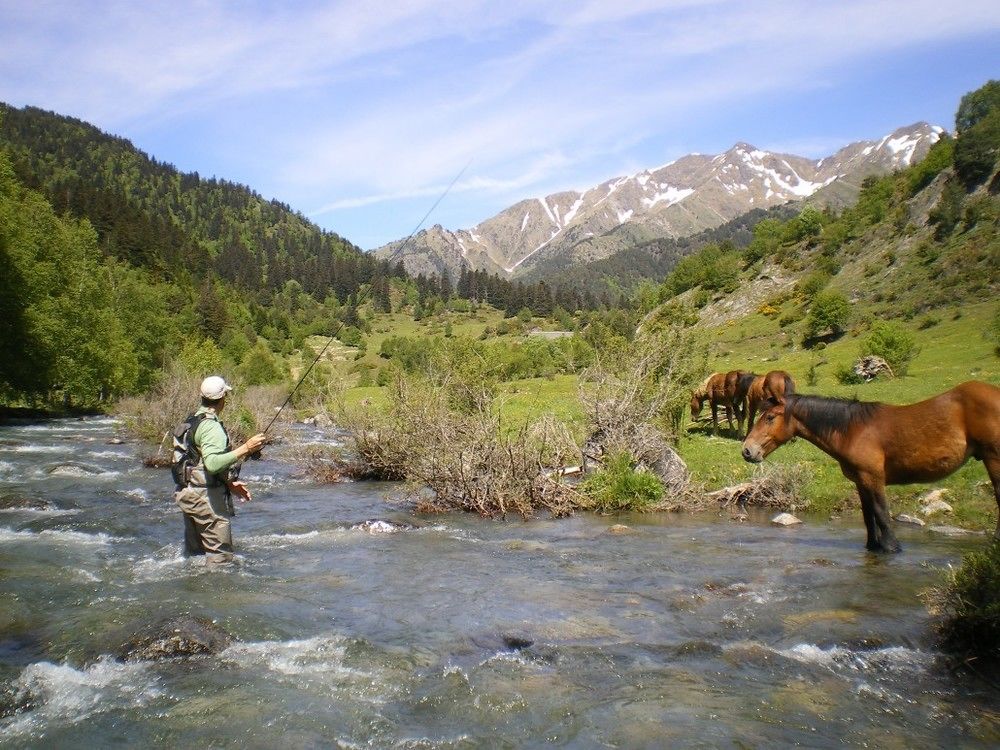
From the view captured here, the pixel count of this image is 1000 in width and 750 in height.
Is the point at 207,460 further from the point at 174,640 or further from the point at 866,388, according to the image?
the point at 866,388

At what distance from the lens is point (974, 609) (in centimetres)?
626

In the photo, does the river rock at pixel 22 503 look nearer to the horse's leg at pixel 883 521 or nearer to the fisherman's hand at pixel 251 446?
the fisherman's hand at pixel 251 446

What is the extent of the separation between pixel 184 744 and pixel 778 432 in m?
8.56

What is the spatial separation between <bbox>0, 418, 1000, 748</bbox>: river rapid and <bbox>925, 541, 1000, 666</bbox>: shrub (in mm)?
306

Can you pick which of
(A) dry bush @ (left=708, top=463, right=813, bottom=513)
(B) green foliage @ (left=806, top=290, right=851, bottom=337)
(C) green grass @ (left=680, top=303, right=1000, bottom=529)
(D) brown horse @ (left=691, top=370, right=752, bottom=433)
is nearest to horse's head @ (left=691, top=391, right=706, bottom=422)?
(D) brown horse @ (left=691, top=370, right=752, bottom=433)

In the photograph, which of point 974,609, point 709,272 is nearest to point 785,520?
point 974,609

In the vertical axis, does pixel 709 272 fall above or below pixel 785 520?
above

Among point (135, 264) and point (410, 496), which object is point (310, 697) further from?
point (135, 264)

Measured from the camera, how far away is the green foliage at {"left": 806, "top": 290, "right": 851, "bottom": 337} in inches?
2324

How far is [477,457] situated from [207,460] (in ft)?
26.3

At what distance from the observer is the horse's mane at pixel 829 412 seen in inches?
400

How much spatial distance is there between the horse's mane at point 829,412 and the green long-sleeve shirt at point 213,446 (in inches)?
308

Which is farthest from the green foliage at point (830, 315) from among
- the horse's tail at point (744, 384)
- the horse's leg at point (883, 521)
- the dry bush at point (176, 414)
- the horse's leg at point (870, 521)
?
the horse's leg at point (870, 521)

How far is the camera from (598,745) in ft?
17.4
